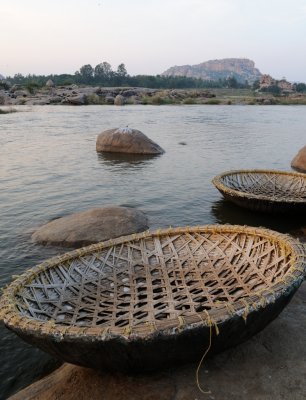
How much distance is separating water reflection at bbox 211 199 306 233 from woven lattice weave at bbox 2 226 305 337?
404 cm

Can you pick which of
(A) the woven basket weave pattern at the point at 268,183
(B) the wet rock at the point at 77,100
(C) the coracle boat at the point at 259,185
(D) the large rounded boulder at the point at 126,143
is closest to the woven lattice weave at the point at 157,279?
(C) the coracle boat at the point at 259,185

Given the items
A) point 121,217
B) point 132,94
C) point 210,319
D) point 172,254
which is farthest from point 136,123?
point 132,94

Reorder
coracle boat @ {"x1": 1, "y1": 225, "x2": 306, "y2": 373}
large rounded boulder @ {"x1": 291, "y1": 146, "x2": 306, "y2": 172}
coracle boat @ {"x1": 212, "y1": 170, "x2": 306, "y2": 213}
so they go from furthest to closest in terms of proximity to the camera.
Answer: large rounded boulder @ {"x1": 291, "y1": 146, "x2": 306, "y2": 172} → coracle boat @ {"x1": 212, "y1": 170, "x2": 306, "y2": 213} → coracle boat @ {"x1": 1, "y1": 225, "x2": 306, "y2": 373}

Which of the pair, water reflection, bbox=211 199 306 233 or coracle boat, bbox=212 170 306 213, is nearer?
water reflection, bbox=211 199 306 233

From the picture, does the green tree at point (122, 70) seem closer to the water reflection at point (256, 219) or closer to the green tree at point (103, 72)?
the green tree at point (103, 72)

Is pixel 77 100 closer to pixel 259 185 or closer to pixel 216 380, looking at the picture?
pixel 259 185

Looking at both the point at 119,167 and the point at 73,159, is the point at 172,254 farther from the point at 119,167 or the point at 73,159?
the point at 73,159

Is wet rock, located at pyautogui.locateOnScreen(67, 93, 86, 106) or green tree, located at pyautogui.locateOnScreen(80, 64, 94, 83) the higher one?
green tree, located at pyautogui.locateOnScreen(80, 64, 94, 83)

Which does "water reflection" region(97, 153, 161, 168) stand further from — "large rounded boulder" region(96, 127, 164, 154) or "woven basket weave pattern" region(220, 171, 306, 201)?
"woven basket weave pattern" region(220, 171, 306, 201)

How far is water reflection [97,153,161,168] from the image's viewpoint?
1759 centimetres

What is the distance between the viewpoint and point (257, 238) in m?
5.89

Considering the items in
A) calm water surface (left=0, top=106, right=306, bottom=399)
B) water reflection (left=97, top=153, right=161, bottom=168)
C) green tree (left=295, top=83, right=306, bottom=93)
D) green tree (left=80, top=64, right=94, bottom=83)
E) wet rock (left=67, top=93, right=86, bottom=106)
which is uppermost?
green tree (left=80, top=64, right=94, bottom=83)

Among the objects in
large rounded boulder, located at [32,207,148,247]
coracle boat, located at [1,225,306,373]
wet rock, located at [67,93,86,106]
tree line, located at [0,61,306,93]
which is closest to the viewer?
coracle boat, located at [1,225,306,373]

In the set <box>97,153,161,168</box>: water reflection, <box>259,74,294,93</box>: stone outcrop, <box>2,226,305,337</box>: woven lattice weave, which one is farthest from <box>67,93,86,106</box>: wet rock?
<box>259,74,294,93</box>: stone outcrop
